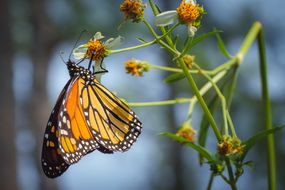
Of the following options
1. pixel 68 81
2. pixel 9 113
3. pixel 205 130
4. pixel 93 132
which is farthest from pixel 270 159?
pixel 9 113

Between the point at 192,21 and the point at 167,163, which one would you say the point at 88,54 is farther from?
the point at 167,163

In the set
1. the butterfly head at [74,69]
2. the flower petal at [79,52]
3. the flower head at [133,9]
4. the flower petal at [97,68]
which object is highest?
the butterfly head at [74,69]

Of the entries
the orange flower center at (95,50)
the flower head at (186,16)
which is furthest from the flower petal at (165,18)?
the orange flower center at (95,50)

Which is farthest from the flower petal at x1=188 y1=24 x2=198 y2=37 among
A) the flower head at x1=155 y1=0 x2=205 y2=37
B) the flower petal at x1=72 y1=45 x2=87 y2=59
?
the flower petal at x1=72 y1=45 x2=87 y2=59

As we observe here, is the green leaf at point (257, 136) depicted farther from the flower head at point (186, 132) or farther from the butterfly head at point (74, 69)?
the butterfly head at point (74, 69)

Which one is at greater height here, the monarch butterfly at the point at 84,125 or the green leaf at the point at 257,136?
the monarch butterfly at the point at 84,125
